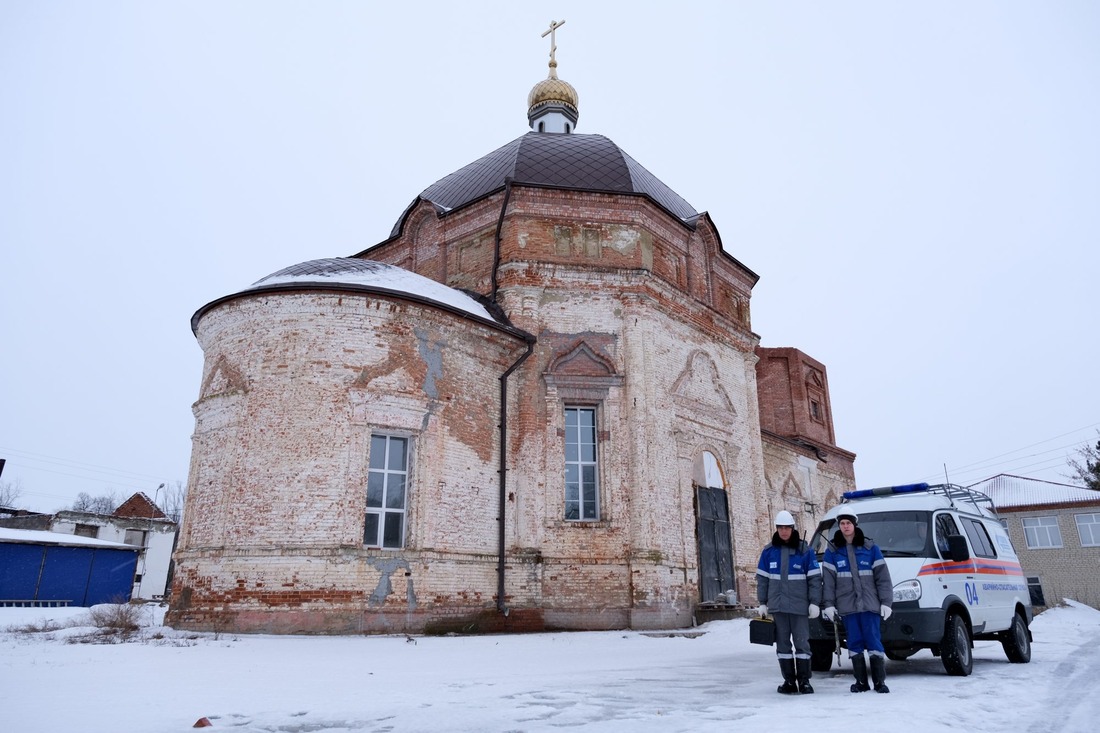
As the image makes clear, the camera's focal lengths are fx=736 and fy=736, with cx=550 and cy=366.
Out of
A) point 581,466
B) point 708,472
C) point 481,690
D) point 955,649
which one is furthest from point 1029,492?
point 481,690

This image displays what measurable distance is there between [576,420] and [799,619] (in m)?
8.17

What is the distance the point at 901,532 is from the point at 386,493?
739 centimetres

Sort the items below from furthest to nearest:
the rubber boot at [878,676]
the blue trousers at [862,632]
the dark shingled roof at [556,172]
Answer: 1. the dark shingled roof at [556,172]
2. the blue trousers at [862,632]
3. the rubber boot at [878,676]

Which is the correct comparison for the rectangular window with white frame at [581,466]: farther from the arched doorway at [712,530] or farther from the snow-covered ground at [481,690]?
the snow-covered ground at [481,690]

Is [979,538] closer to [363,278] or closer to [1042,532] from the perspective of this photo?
[363,278]

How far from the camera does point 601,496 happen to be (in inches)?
530

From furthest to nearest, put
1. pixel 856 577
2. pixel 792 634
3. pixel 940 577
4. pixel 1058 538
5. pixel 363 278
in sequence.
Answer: pixel 1058 538 < pixel 363 278 < pixel 940 577 < pixel 856 577 < pixel 792 634

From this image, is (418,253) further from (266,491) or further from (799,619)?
(799,619)

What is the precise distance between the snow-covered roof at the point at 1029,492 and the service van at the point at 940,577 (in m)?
22.8

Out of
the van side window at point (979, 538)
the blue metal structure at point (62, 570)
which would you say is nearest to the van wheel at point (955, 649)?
the van side window at point (979, 538)

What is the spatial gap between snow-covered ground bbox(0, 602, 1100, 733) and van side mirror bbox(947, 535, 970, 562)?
1.09m

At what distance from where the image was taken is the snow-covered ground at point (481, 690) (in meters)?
4.59

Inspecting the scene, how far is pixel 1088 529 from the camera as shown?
28781 mm

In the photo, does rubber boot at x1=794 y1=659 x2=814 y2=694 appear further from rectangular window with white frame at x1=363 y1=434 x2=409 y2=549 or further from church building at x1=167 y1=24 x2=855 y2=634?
rectangular window with white frame at x1=363 y1=434 x2=409 y2=549
